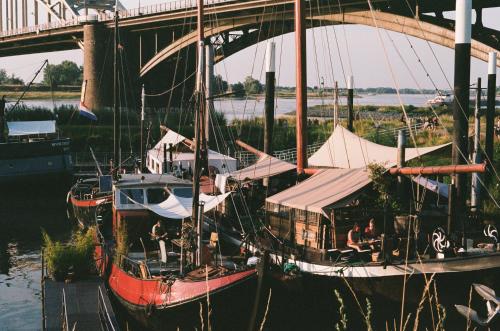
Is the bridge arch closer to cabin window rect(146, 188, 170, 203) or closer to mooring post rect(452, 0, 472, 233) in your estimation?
mooring post rect(452, 0, 472, 233)

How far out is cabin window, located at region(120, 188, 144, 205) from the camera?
898 inches

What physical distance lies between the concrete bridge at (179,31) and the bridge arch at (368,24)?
0.15 ft

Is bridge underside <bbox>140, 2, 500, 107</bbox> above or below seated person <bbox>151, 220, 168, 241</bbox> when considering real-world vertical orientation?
above

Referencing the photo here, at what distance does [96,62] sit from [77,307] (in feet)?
176

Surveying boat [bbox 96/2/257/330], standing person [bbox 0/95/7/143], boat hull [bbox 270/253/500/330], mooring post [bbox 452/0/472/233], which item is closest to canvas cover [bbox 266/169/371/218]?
boat hull [bbox 270/253/500/330]

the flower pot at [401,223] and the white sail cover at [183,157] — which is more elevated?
the white sail cover at [183,157]

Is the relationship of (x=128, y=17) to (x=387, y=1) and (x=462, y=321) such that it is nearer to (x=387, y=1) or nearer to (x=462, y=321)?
Answer: (x=387, y=1)

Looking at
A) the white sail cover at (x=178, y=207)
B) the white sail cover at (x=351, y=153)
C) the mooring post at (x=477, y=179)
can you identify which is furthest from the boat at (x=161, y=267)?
the mooring post at (x=477, y=179)

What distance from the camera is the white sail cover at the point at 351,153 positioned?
966 inches

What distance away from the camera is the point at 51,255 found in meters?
20.9

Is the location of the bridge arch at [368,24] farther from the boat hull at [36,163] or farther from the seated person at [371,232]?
Answer: the boat hull at [36,163]

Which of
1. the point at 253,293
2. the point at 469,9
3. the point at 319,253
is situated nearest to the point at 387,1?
the point at 469,9

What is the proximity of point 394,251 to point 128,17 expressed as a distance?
49139mm

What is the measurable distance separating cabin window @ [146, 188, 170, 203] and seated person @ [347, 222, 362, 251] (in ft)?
23.6
